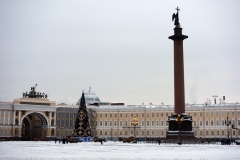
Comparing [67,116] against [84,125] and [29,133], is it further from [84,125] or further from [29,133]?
Answer: [84,125]

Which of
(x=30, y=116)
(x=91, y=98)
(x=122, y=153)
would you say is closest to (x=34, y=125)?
(x=30, y=116)

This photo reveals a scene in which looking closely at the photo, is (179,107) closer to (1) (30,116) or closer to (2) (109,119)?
(2) (109,119)

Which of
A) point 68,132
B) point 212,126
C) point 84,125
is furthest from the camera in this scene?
point 68,132

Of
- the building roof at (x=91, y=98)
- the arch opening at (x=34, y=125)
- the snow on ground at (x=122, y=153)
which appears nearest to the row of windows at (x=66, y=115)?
the arch opening at (x=34, y=125)

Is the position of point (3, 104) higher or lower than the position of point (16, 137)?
higher

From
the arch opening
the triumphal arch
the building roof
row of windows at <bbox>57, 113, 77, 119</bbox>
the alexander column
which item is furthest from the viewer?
the building roof

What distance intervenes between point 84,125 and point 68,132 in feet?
97.0

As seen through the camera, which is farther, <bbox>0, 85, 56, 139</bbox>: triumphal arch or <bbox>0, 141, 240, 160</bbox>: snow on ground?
<bbox>0, 85, 56, 139</bbox>: triumphal arch

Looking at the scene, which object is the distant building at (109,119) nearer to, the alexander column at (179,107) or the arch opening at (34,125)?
the arch opening at (34,125)

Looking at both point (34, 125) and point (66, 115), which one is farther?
point (34, 125)

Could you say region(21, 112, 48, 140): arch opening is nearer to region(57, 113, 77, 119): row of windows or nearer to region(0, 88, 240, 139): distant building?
region(0, 88, 240, 139): distant building

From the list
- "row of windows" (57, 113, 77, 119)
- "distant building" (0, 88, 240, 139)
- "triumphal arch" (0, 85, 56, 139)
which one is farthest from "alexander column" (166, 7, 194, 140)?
"row of windows" (57, 113, 77, 119)

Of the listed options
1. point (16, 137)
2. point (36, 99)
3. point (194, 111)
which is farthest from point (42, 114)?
A: point (194, 111)

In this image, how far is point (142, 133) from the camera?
110125 millimetres
